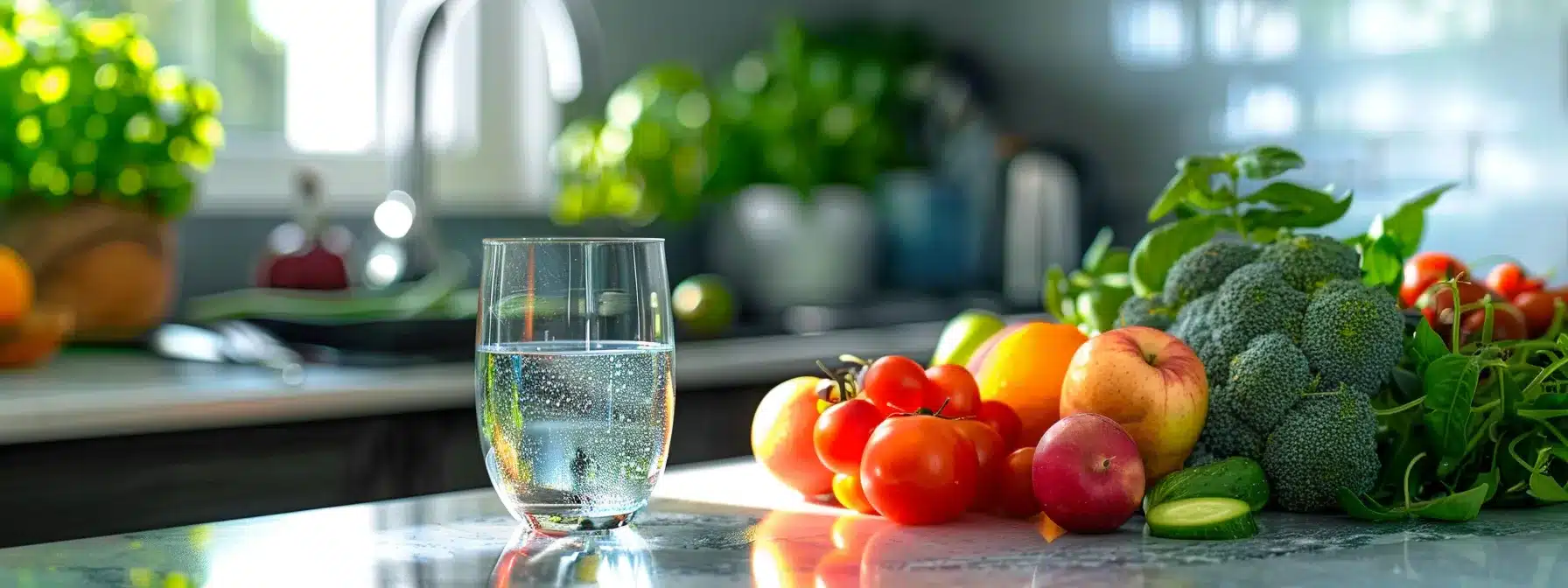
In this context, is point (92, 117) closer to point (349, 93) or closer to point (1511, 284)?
point (349, 93)

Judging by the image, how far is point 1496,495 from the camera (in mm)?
930

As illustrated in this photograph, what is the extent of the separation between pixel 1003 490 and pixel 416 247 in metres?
1.67

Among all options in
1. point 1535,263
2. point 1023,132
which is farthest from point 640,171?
point 1535,263

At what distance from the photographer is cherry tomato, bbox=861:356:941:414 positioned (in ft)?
2.91

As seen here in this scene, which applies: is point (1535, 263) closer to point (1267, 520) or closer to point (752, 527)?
point (1267, 520)

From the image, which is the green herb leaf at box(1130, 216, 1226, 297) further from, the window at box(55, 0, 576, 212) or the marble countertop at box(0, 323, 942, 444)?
the window at box(55, 0, 576, 212)

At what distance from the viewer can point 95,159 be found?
1.95 m

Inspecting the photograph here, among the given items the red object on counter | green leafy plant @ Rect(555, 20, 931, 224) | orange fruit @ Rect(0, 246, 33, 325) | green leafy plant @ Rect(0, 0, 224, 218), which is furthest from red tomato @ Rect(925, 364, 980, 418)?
green leafy plant @ Rect(555, 20, 931, 224)

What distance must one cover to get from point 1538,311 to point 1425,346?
18cm

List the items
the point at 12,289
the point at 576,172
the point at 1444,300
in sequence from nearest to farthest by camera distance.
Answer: the point at 1444,300 → the point at 12,289 → the point at 576,172

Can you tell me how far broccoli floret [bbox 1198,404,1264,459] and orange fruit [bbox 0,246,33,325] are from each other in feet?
4.51

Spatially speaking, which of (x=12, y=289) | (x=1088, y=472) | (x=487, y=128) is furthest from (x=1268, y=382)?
(x=487, y=128)

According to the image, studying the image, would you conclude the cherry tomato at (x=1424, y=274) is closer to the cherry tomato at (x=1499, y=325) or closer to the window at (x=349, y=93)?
the cherry tomato at (x=1499, y=325)

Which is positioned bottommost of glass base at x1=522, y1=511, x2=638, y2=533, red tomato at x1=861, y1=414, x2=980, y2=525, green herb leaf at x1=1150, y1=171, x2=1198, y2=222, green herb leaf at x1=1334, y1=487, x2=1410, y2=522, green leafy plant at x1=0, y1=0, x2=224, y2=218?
green herb leaf at x1=1334, y1=487, x2=1410, y2=522
